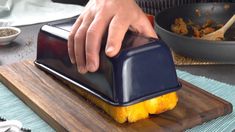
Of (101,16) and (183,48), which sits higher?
(101,16)

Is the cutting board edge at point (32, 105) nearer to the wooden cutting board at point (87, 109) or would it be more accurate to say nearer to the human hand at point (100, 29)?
the wooden cutting board at point (87, 109)

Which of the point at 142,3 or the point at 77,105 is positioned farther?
the point at 142,3

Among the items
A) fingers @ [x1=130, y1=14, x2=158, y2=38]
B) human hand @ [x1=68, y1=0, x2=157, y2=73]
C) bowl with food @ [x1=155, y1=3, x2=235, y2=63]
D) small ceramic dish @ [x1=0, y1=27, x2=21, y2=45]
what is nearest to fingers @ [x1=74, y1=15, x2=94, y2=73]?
human hand @ [x1=68, y1=0, x2=157, y2=73]

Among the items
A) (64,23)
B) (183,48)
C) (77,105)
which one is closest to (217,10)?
(183,48)

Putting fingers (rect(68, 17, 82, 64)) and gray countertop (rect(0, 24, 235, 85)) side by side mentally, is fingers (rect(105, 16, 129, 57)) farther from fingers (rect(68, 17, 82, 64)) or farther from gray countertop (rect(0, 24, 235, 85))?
gray countertop (rect(0, 24, 235, 85))

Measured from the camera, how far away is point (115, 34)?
2.80 ft

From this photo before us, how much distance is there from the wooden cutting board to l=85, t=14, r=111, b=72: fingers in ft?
0.32

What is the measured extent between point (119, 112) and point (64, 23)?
0.34 meters

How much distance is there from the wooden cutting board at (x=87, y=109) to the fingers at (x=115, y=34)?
0.14m

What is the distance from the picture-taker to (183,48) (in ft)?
3.56

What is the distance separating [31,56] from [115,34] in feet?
1.50

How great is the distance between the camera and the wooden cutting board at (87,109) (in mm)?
822

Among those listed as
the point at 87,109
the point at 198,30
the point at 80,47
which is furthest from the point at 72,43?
the point at 198,30

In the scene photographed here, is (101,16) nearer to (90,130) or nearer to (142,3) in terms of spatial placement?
(90,130)
